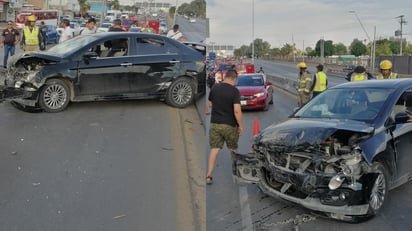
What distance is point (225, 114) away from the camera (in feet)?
18.7

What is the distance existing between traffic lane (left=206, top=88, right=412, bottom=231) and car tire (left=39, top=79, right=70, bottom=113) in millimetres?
3530

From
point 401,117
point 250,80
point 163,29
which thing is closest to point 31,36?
point 250,80

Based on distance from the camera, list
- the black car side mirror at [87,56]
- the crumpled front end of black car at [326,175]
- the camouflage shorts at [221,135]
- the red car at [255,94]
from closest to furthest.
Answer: the crumpled front end of black car at [326,175]
the camouflage shorts at [221,135]
the black car side mirror at [87,56]
the red car at [255,94]

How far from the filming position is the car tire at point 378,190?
15.4 ft

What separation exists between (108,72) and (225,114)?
353 cm

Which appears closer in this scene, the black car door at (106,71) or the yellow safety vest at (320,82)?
the black car door at (106,71)

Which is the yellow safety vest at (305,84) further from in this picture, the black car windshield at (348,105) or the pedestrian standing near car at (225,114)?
the pedestrian standing near car at (225,114)

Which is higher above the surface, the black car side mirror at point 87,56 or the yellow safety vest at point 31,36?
the yellow safety vest at point 31,36

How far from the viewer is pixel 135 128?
7617 millimetres

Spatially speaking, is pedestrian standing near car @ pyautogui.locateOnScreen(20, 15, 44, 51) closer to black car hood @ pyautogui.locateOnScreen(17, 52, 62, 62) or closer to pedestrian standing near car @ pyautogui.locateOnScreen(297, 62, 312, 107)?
black car hood @ pyautogui.locateOnScreen(17, 52, 62, 62)

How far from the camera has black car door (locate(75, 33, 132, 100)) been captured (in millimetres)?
8398

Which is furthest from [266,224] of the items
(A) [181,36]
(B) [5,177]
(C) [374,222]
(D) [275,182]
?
(A) [181,36]

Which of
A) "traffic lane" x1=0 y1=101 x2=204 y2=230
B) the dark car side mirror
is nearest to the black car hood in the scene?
"traffic lane" x1=0 y1=101 x2=204 y2=230

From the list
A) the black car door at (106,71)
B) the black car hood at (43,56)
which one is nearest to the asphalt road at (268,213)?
the black car door at (106,71)
